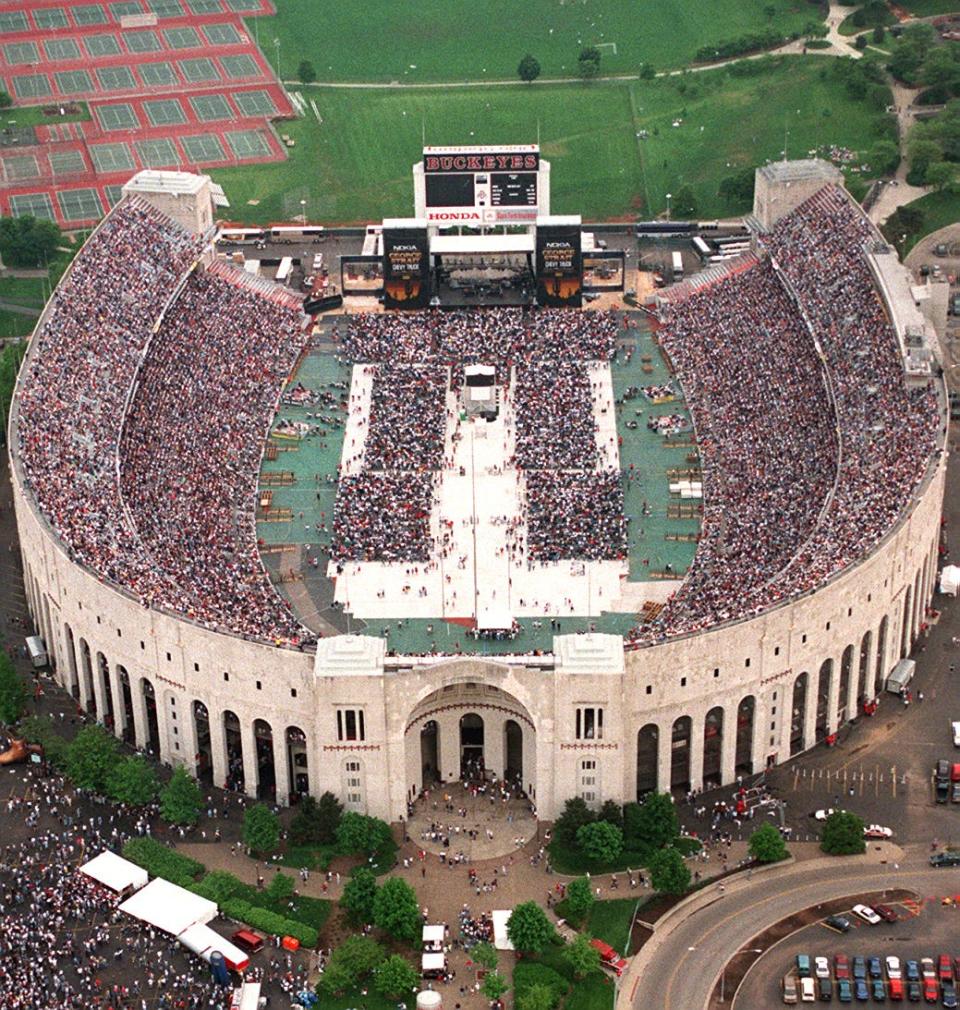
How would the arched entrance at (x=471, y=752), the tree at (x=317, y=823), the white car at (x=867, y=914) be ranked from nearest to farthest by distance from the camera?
the white car at (x=867, y=914) < the tree at (x=317, y=823) < the arched entrance at (x=471, y=752)

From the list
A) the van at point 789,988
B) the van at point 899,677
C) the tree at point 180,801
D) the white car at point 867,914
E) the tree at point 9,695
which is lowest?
the van at point 789,988

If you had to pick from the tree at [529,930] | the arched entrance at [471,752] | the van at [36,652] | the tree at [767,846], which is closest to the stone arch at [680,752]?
the tree at [767,846]

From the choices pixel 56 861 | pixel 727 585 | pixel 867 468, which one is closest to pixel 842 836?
pixel 727 585

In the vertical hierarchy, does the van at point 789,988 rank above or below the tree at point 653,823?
below

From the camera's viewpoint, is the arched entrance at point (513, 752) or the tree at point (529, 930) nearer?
the tree at point (529, 930)

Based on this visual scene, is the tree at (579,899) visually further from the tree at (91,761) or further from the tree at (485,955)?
the tree at (91,761)

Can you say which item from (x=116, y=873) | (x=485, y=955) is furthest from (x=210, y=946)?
(x=485, y=955)

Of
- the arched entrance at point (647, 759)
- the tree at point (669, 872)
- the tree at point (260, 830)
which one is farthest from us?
the arched entrance at point (647, 759)
